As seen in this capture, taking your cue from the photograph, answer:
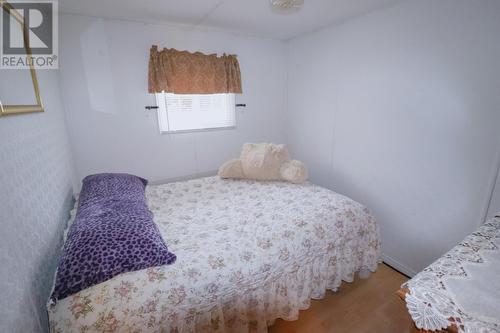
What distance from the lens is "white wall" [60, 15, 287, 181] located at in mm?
2186

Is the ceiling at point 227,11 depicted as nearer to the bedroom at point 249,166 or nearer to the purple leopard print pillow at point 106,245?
the bedroom at point 249,166

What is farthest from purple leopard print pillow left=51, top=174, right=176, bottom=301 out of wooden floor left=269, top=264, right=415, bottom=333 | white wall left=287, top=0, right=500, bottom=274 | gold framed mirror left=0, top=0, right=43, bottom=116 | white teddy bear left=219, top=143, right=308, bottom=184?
white wall left=287, top=0, right=500, bottom=274

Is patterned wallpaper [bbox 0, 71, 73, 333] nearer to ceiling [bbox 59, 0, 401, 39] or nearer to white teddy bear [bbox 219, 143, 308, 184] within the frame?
ceiling [bbox 59, 0, 401, 39]

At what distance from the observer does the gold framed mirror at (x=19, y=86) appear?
38.6 inches

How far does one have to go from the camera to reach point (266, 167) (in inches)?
96.7

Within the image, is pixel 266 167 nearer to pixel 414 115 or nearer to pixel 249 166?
pixel 249 166

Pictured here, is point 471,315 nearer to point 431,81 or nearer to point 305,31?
point 431,81

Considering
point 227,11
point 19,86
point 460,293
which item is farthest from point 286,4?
point 460,293

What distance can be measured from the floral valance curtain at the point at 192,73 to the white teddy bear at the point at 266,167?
95cm

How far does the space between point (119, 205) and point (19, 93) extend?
30.4 inches

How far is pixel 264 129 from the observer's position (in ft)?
10.9

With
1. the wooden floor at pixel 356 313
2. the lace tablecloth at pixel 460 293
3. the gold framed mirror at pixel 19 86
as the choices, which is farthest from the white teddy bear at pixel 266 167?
the gold framed mirror at pixel 19 86

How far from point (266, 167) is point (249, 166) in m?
0.19

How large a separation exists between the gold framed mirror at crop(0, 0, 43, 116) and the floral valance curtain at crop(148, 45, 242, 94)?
3.79ft
